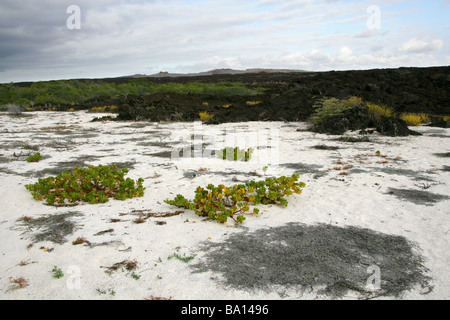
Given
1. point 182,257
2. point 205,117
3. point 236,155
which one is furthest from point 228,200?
point 205,117

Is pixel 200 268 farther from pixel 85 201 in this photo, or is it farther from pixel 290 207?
pixel 85 201

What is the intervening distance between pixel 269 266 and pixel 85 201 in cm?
328

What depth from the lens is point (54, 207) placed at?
4746 mm

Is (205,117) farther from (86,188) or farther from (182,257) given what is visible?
(182,257)

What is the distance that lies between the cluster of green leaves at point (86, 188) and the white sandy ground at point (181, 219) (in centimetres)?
16

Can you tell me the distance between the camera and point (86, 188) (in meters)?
5.16

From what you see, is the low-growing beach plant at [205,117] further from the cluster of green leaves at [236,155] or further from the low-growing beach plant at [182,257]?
the low-growing beach plant at [182,257]

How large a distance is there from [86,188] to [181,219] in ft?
6.41

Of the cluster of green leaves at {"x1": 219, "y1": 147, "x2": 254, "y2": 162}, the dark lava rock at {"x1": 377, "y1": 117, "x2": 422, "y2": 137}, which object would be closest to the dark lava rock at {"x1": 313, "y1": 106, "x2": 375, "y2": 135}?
the dark lava rock at {"x1": 377, "y1": 117, "x2": 422, "y2": 137}

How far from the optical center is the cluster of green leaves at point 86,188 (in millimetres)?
4867

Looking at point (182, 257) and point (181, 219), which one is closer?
point (182, 257)

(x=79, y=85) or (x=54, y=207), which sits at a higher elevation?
(x=79, y=85)

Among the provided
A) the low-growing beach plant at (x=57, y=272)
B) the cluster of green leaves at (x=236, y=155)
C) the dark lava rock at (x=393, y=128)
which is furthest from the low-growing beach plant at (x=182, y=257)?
Result: the dark lava rock at (x=393, y=128)
